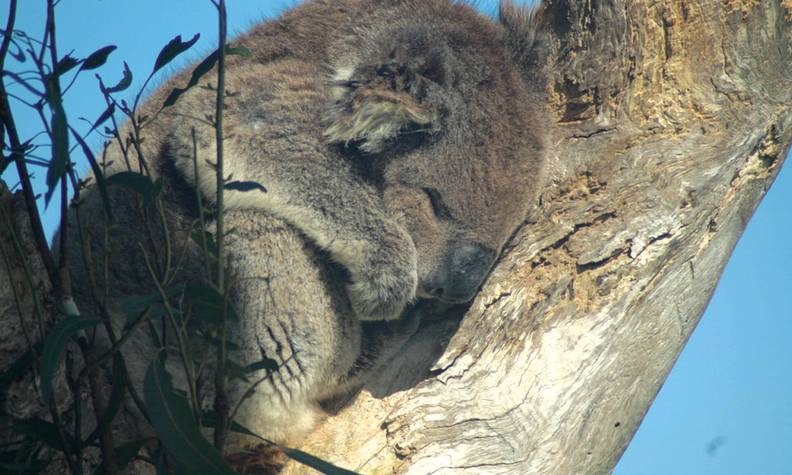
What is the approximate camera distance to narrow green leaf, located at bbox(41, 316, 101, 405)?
62.4 inches

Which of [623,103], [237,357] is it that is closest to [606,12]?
[623,103]

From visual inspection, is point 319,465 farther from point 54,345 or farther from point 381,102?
point 381,102

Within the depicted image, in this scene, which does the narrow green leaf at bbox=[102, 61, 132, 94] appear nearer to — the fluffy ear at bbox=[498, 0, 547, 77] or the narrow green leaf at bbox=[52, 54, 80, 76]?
the narrow green leaf at bbox=[52, 54, 80, 76]

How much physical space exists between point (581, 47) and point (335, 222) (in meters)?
1.22

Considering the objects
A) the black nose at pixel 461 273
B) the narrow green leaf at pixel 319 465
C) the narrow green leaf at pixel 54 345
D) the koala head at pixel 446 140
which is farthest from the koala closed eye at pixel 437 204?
the narrow green leaf at pixel 54 345

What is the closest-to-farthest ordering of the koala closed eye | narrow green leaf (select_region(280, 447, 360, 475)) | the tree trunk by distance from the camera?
narrow green leaf (select_region(280, 447, 360, 475)) < the tree trunk < the koala closed eye

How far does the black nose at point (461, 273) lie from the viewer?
2.94 m

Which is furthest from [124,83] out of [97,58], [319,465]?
[319,465]

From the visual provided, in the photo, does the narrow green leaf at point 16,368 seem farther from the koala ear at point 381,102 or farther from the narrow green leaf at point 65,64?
the koala ear at point 381,102

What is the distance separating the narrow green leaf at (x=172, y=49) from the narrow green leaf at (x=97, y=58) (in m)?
0.11

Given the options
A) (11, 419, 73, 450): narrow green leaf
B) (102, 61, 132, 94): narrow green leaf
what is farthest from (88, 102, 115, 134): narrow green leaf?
(11, 419, 73, 450): narrow green leaf

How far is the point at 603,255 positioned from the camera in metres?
2.80

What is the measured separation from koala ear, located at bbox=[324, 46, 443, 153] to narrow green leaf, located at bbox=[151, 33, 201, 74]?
3.60ft

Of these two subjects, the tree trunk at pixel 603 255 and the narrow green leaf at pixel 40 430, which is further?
the tree trunk at pixel 603 255
